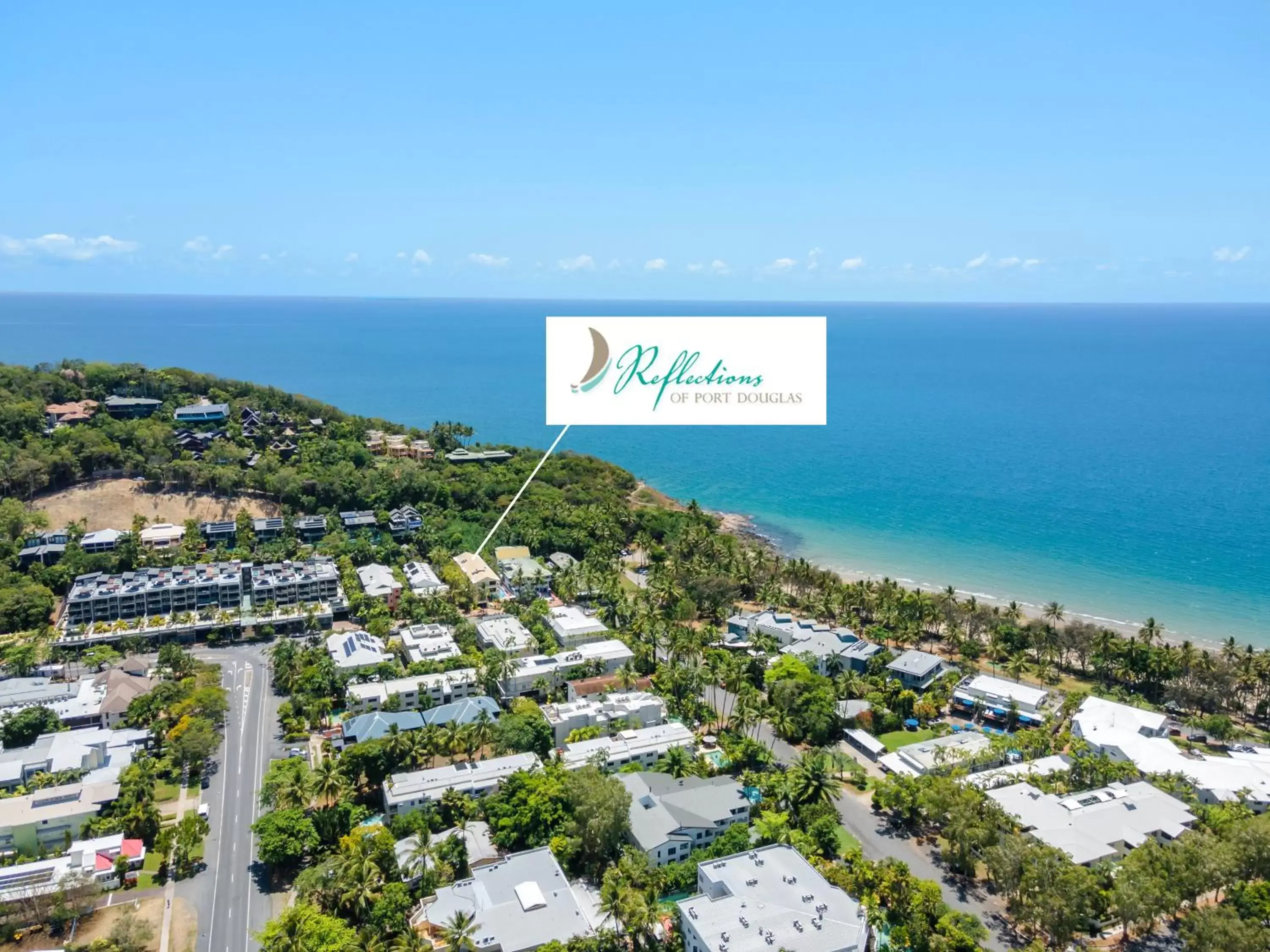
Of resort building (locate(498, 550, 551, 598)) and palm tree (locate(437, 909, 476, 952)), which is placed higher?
resort building (locate(498, 550, 551, 598))

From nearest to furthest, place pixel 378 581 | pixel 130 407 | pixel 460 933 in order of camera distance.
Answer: pixel 460 933 → pixel 378 581 → pixel 130 407

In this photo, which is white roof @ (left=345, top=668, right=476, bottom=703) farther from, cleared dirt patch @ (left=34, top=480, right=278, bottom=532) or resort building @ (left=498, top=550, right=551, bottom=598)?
cleared dirt patch @ (left=34, top=480, right=278, bottom=532)

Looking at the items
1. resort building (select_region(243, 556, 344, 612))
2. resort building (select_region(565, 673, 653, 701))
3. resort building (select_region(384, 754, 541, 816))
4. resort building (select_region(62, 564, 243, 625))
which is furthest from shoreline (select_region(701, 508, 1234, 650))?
resort building (select_region(62, 564, 243, 625))

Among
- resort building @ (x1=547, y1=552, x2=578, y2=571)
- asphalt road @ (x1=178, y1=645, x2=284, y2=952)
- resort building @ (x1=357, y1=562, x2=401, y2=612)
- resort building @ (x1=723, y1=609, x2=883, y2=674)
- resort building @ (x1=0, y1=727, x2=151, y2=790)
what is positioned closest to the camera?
asphalt road @ (x1=178, y1=645, x2=284, y2=952)

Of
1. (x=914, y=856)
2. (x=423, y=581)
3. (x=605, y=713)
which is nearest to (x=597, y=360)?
(x=605, y=713)

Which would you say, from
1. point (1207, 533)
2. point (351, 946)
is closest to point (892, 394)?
point (1207, 533)

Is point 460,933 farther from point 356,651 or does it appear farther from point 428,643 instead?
point 428,643

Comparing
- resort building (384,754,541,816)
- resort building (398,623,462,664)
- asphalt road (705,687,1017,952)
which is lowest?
asphalt road (705,687,1017,952)

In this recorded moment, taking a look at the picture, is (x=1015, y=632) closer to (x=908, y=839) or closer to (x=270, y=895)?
(x=908, y=839)
